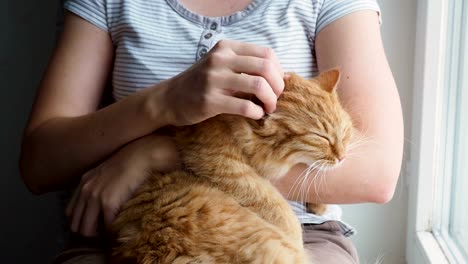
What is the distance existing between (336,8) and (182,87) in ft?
1.15

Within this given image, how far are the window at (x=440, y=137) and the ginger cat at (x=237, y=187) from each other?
1.56 ft

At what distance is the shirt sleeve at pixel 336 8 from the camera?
105 cm

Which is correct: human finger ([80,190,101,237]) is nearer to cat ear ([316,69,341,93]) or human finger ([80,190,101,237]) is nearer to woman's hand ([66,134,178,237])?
woman's hand ([66,134,178,237])

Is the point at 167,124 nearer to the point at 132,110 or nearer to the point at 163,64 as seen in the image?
the point at 132,110

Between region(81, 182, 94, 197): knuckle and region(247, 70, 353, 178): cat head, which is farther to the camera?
region(81, 182, 94, 197): knuckle

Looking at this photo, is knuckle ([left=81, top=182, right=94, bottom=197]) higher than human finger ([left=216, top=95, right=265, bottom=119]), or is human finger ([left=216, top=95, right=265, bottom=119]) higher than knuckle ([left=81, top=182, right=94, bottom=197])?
human finger ([left=216, top=95, right=265, bottom=119])

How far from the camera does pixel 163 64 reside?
108 cm

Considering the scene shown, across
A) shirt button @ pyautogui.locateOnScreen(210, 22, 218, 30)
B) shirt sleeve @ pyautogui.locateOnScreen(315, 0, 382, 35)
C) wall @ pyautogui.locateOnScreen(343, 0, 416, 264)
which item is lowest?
wall @ pyautogui.locateOnScreen(343, 0, 416, 264)

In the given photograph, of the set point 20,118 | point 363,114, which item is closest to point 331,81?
point 363,114

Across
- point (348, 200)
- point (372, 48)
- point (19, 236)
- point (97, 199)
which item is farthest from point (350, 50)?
point (19, 236)

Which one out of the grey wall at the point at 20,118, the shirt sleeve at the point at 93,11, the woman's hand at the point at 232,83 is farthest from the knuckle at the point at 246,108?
the grey wall at the point at 20,118

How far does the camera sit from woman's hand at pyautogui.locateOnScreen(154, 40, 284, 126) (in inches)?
31.9

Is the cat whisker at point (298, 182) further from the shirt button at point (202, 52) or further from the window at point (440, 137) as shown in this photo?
the window at point (440, 137)

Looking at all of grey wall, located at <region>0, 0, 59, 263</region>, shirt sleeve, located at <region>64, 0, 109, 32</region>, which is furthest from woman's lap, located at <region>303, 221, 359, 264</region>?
grey wall, located at <region>0, 0, 59, 263</region>
